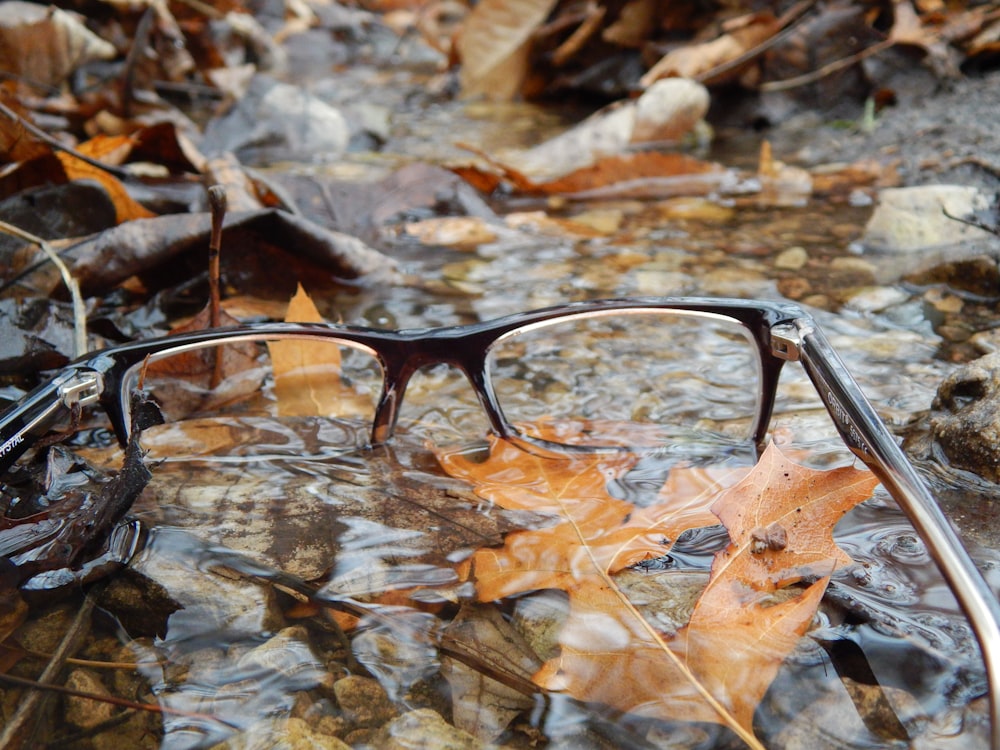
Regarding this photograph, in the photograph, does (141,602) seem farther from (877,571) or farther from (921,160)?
(921,160)

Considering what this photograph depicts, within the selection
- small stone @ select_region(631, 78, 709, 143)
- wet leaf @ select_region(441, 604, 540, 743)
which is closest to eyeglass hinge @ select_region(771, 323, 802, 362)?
wet leaf @ select_region(441, 604, 540, 743)

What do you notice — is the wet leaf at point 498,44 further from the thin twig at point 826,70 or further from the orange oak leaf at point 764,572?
the orange oak leaf at point 764,572

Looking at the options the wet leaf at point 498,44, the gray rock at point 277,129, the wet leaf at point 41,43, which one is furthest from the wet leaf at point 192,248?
the wet leaf at point 498,44

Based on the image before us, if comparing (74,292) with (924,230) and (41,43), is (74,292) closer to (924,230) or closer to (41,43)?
(924,230)

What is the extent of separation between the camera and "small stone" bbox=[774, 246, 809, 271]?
2141 millimetres

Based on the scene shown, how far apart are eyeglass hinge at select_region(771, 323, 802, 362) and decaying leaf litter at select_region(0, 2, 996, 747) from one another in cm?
21

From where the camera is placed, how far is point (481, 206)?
104 inches

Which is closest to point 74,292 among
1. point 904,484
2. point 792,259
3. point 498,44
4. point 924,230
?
point 904,484

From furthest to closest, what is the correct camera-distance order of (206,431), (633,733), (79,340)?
(79,340) → (206,431) → (633,733)

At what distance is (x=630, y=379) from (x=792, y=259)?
2.73ft

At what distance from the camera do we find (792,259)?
2.18m

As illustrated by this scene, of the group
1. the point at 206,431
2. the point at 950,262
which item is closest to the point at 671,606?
the point at 206,431

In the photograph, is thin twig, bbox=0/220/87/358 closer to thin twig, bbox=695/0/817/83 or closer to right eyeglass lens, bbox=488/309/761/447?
right eyeglass lens, bbox=488/309/761/447

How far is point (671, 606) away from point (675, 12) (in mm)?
3772
